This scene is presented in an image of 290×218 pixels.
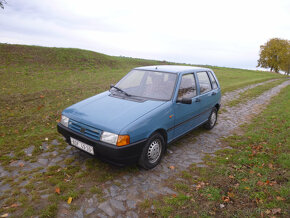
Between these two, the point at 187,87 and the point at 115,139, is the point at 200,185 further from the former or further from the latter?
the point at 187,87

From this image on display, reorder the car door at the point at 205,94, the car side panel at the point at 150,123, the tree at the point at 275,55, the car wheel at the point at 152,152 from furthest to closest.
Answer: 1. the tree at the point at 275,55
2. the car door at the point at 205,94
3. the car wheel at the point at 152,152
4. the car side panel at the point at 150,123

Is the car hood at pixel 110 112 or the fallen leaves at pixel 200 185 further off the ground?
the car hood at pixel 110 112

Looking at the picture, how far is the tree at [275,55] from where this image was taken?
4897 centimetres

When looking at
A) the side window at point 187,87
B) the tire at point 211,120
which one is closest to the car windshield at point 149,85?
the side window at point 187,87

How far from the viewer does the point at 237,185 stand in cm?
341

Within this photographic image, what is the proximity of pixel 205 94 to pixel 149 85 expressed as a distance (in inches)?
66.4

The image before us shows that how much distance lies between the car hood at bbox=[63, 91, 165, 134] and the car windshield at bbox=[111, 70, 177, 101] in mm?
303

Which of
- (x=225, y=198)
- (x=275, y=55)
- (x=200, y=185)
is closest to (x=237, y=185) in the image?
(x=225, y=198)

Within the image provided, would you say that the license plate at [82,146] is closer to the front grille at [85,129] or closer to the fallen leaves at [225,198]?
the front grille at [85,129]

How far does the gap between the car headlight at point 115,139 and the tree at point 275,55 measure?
5773 cm

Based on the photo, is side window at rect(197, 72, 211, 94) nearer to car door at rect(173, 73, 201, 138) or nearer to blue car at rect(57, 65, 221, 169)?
blue car at rect(57, 65, 221, 169)

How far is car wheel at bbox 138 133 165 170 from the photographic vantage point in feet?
11.6

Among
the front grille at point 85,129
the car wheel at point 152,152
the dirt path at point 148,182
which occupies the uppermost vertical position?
the front grille at point 85,129

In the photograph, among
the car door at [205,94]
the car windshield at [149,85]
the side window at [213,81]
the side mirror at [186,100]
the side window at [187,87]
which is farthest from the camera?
the side window at [213,81]
